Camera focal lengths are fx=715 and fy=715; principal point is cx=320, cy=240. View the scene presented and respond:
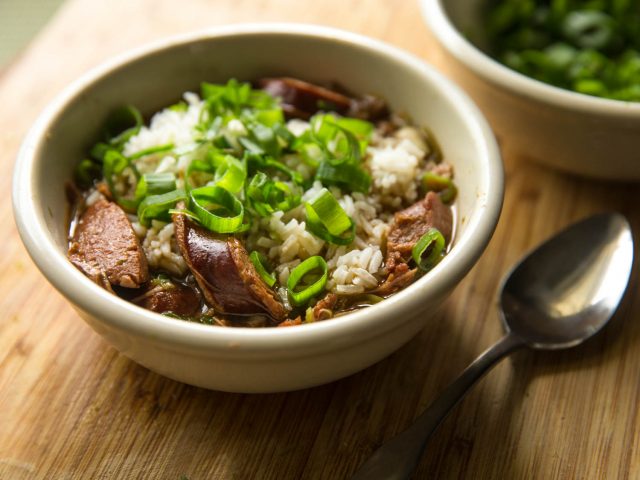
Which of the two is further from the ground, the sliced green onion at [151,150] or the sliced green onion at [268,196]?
the sliced green onion at [151,150]

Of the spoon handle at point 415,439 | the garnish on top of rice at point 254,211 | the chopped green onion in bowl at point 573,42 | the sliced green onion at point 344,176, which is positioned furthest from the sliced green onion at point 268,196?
the chopped green onion in bowl at point 573,42

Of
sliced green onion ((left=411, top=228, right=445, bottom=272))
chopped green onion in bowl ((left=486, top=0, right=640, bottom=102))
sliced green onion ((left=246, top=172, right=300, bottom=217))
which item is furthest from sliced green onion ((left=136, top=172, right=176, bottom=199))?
chopped green onion in bowl ((left=486, top=0, right=640, bottom=102))

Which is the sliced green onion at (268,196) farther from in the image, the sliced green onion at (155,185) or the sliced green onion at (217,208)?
the sliced green onion at (155,185)

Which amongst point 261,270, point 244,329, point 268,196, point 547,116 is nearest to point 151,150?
point 268,196

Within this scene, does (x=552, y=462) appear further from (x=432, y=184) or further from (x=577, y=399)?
(x=432, y=184)

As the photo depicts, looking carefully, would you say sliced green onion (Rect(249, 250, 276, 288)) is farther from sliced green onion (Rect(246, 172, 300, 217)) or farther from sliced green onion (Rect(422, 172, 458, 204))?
sliced green onion (Rect(422, 172, 458, 204))

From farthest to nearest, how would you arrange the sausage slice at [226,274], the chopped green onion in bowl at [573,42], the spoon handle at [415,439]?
the chopped green onion in bowl at [573,42] → the sausage slice at [226,274] → the spoon handle at [415,439]
